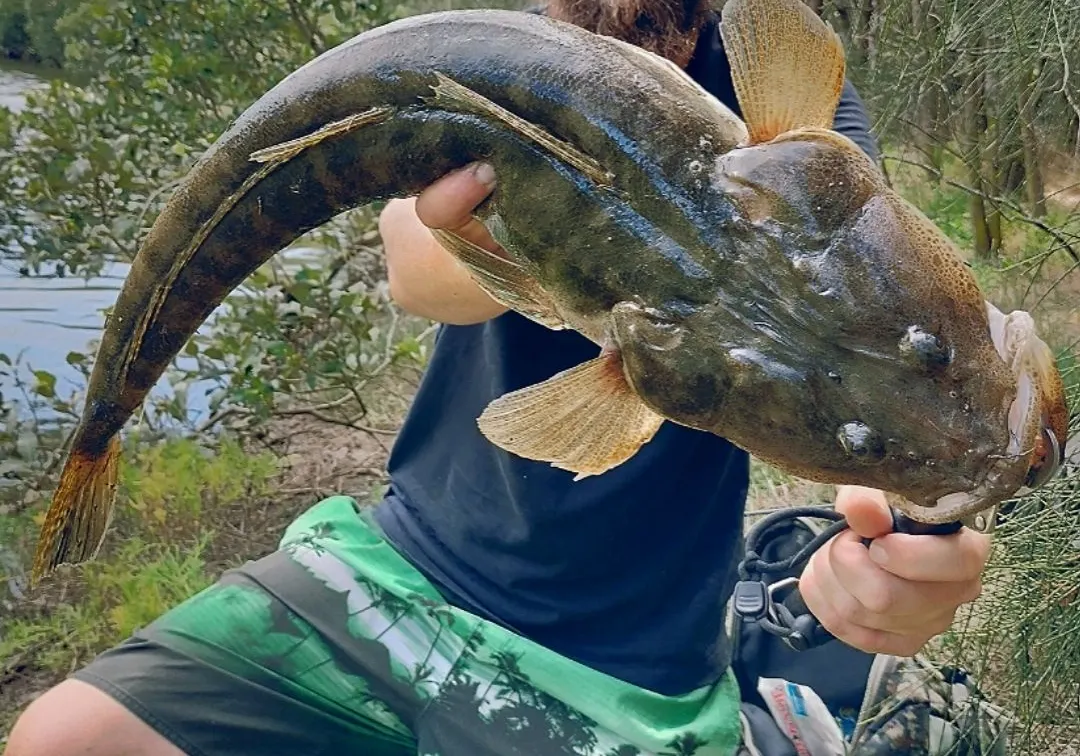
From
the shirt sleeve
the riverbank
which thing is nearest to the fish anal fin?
the shirt sleeve

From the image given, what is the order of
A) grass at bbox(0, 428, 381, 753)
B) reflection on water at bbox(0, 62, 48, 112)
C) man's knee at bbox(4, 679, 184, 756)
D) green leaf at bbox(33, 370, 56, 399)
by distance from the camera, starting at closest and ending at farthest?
man's knee at bbox(4, 679, 184, 756) < grass at bbox(0, 428, 381, 753) < green leaf at bbox(33, 370, 56, 399) < reflection on water at bbox(0, 62, 48, 112)

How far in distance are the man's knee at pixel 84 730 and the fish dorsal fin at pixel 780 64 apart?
1.71 meters

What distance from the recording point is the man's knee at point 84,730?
2.15 m

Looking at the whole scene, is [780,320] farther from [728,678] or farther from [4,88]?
[4,88]

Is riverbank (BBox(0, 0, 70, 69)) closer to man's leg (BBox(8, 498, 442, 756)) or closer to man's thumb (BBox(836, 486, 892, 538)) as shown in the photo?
man's leg (BBox(8, 498, 442, 756))

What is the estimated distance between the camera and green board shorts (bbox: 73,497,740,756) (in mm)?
2211

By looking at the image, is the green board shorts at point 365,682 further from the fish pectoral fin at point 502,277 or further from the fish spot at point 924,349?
the fish spot at point 924,349

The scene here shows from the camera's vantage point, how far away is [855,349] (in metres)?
1.25

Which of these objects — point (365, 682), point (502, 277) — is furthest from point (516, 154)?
point (365, 682)

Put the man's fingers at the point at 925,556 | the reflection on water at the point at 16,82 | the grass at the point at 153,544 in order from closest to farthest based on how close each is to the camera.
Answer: the man's fingers at the point at 925,556 → the grass at the point at 153,544 → the reflection on water at the point at 16,82

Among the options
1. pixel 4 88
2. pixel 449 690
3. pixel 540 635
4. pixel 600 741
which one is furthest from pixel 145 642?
pixel 4 88

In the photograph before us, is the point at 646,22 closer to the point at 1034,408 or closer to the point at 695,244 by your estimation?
the point at 695,244

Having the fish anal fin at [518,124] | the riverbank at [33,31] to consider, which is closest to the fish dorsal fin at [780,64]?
the fish anal fin at [518,124]

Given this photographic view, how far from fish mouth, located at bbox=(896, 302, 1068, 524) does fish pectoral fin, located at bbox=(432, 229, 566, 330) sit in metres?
0.60
